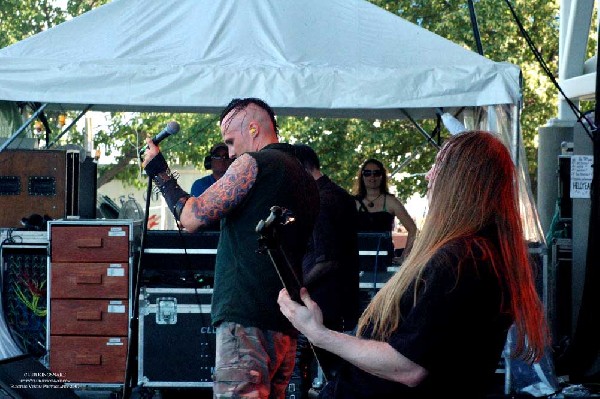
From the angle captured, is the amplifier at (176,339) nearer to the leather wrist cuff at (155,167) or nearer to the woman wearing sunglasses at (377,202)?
the woman wearing sunglasses at (377,202)

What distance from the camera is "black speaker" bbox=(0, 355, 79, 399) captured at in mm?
5680

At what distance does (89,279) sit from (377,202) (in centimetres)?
299

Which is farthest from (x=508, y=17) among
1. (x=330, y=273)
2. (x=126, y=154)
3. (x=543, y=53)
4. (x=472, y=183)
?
(x=472, y=183)

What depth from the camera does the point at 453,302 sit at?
8.01ft

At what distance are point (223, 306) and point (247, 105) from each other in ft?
3.27

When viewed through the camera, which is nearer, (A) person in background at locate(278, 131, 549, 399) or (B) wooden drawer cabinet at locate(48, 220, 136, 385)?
(A) person in background at locate(278, 131, 549, 399)

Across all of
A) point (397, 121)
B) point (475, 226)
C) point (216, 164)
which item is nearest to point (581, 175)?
point (216, 164)

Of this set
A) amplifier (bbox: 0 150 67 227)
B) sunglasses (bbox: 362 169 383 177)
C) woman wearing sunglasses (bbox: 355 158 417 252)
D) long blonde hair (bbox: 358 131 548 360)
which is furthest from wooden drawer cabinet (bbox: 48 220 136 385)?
long blonde hair (bbox: 358 131 548 360)

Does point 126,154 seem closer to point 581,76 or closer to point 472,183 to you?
point 581,76

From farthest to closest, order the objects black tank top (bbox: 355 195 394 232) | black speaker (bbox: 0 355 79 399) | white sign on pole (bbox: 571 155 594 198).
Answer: black tank top (bbox: 355 195 394 232) < white sign on pole (bbox: 571 155 594 198) < black speaker (bbox: 0 355 79 399)

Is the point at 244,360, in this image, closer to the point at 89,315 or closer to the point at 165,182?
the point at 165,182

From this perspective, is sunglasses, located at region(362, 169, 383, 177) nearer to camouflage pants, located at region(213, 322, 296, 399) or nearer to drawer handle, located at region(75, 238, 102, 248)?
drawer handle, located at region(75, 238, 102, 248)

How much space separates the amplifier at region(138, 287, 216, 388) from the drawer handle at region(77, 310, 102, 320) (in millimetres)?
342

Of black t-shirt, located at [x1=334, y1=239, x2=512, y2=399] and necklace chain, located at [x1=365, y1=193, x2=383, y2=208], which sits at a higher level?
necklace chain, located at [x1=365, y1=193, x2=383, y2=208]
